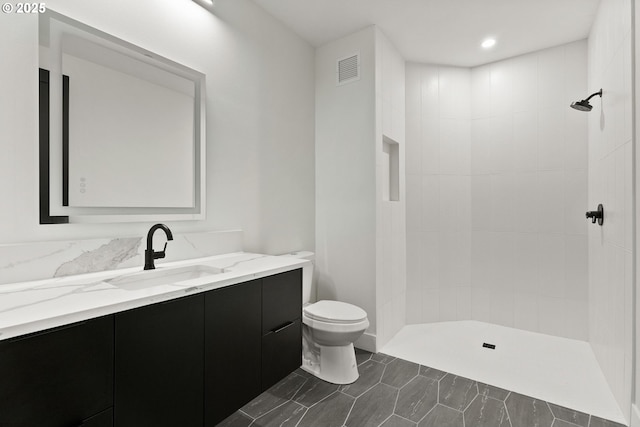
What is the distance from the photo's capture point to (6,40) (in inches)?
48.4

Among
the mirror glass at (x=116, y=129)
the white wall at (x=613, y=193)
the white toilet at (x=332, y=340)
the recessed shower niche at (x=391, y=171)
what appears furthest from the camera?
the recessed shower niche at (x=391, y=171)

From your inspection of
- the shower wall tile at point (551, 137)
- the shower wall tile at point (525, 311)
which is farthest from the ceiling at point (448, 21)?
the shower wall tile at point (525, 311)

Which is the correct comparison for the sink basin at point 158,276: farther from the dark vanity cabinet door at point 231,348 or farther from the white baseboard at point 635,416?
the white baseboard at point 635,416

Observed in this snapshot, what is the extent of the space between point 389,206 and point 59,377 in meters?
Result: 2.41

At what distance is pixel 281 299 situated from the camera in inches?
63.2

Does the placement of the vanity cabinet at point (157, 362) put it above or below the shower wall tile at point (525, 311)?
above

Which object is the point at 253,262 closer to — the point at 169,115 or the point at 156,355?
the point at 156,355

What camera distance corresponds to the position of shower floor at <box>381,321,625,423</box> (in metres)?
1.98

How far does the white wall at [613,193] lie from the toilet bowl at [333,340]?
4.71 feet

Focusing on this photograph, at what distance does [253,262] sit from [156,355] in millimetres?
717

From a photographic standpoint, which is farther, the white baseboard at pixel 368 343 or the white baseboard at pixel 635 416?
the white baseboard at pixel 368 343

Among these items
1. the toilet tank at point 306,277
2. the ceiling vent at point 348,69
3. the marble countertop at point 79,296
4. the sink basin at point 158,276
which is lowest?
the toilet tank at point 306,277

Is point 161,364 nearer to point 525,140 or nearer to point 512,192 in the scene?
point 512,192

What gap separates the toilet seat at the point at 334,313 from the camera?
208 cm
